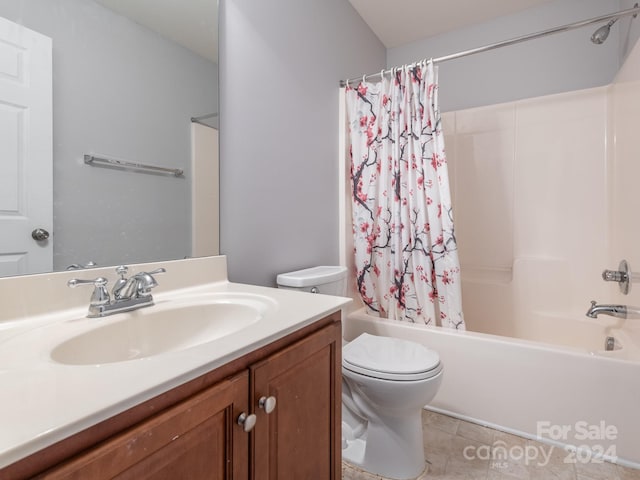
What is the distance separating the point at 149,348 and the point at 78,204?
0.44 metres

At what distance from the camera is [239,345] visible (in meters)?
0.65

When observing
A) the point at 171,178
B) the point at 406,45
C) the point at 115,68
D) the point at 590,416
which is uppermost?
the point at 406,45

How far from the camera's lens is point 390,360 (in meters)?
1.34

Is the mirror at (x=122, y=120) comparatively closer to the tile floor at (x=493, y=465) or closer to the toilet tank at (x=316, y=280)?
the toilet tank at (x=316, y=280)

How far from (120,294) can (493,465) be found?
1.54 m

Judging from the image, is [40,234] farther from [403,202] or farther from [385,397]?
[403,202]

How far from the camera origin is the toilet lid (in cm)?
124

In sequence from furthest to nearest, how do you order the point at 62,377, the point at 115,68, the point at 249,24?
the point at 249,24 < the point at 115,68 < the point at 62,377

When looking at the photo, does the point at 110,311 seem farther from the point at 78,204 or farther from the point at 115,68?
the point at 115,68

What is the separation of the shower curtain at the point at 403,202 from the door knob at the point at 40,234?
1.47 m

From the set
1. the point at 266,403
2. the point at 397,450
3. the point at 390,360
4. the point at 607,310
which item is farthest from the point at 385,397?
the point at 607,310

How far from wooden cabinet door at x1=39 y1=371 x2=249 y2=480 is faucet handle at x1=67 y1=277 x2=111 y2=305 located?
48cm

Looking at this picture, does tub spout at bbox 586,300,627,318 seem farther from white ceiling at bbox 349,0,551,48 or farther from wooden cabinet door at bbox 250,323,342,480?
white ceiling at bbox 349,0,551,48

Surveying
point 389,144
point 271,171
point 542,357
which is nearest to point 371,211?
point 389,144
